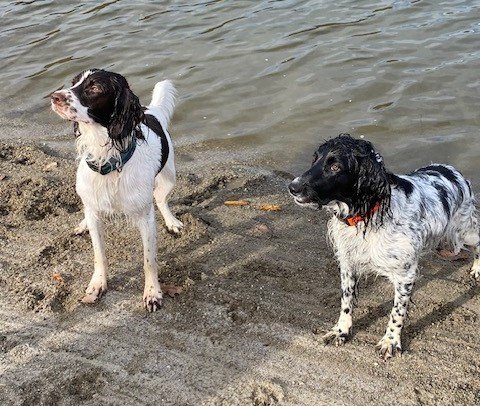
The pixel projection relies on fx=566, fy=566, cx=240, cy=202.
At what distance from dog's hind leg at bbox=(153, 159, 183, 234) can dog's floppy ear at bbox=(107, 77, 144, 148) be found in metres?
1.44

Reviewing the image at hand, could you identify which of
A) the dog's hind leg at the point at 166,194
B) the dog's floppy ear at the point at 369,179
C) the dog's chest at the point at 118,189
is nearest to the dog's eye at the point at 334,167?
the dog's floppy ear at the point at 369,179

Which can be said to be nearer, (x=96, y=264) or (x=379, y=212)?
(x=379, y=212)

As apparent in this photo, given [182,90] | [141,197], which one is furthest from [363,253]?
[182,90]

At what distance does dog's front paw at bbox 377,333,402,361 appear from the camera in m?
3.89

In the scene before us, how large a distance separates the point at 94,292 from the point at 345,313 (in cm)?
198

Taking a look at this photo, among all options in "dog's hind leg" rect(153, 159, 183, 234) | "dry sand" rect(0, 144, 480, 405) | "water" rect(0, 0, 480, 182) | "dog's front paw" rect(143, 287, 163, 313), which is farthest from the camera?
→ "water" rect(0, 0, 480, 182)

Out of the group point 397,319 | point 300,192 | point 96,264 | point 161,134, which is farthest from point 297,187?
point 96,264

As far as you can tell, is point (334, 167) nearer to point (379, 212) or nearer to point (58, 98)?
point (379, 212)

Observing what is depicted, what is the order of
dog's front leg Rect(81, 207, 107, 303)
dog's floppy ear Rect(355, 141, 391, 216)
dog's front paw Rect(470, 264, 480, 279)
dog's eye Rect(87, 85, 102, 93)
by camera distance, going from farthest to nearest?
dog's front paw Rect(470, 264, 480, 279), dog's front leg Rect(81, 207, 107, 303), dog's eye Rect(87, 85, 102, 93), dog's floppy ear Rect(355, 141, 391, 216)

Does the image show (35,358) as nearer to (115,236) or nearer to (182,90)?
(115,236)

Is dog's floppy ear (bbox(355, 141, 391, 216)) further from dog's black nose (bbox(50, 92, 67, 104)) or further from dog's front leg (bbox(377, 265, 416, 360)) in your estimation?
dog's black nose (bbox(50, 92, 67, 104))

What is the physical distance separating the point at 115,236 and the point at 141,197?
116cm

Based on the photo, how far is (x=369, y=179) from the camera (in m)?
3.49

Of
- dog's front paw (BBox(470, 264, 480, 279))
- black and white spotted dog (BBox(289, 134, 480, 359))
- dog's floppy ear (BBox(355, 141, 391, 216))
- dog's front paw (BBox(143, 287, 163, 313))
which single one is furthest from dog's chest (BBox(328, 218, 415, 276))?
dog's front paw (BBox(143, 287, 163, 313))
